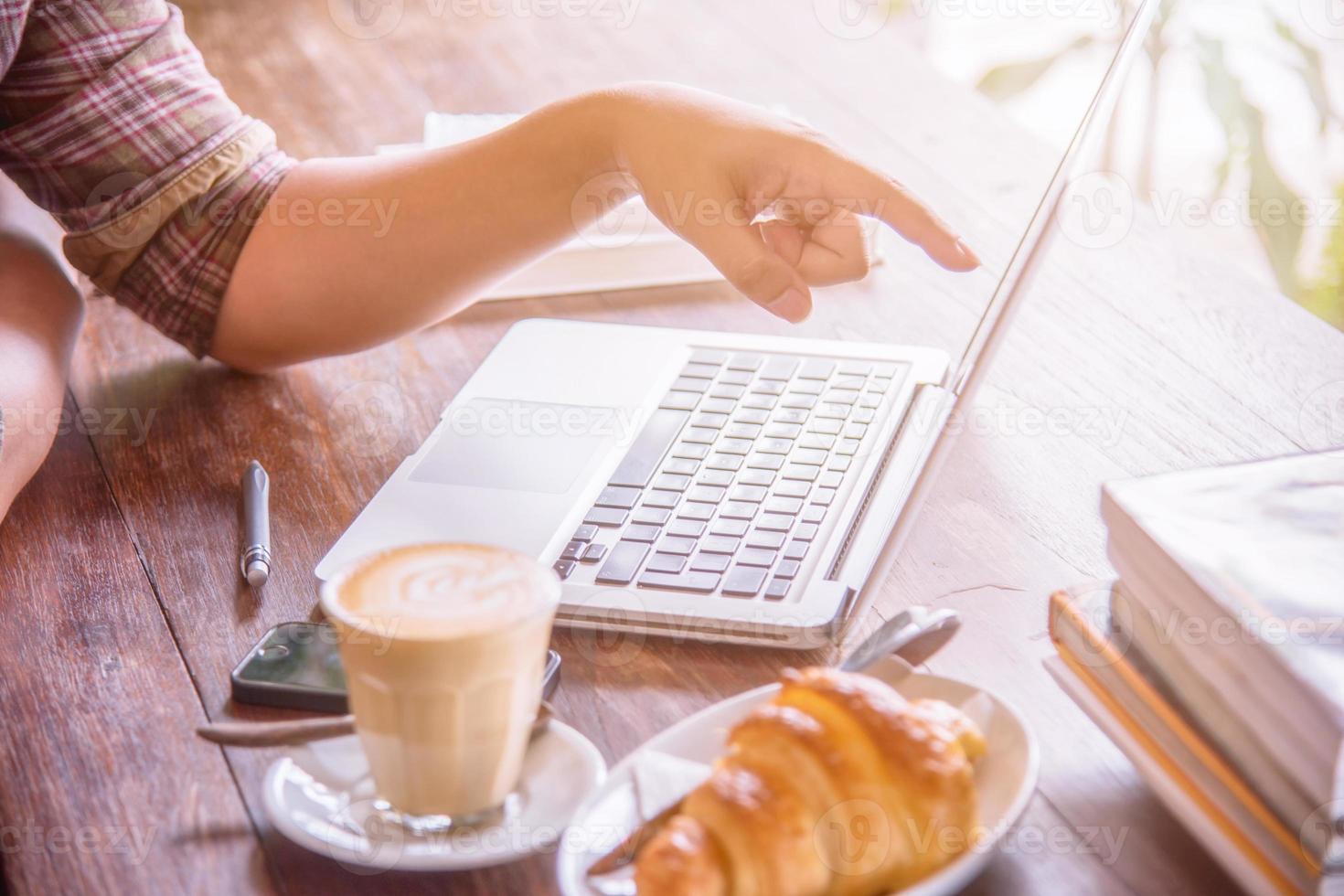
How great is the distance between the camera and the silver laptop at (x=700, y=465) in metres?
0.65

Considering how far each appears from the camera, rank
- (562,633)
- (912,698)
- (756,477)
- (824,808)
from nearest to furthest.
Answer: (824,808) < (912,698) < (562,633) < (756,477)

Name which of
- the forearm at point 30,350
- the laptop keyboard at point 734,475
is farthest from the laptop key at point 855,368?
the forearm at point 30,350

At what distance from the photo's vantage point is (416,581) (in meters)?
0.51

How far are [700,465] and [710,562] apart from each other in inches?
4.2

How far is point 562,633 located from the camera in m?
0.66

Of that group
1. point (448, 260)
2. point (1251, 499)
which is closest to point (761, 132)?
point (448, 260)

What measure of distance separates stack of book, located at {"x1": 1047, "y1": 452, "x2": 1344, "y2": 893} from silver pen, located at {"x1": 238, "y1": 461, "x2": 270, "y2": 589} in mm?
400

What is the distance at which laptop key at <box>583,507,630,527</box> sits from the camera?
723 millimetres

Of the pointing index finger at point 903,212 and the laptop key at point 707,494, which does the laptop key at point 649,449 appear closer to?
the laptop key at point 707,494

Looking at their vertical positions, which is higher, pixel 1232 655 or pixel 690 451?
pixel 1232 655

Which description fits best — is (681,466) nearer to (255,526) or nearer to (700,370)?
(700,370)

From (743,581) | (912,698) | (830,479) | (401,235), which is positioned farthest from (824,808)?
(401,235)

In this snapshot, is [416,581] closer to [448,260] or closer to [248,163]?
[448,260]

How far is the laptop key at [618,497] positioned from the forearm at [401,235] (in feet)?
→ 0.78
